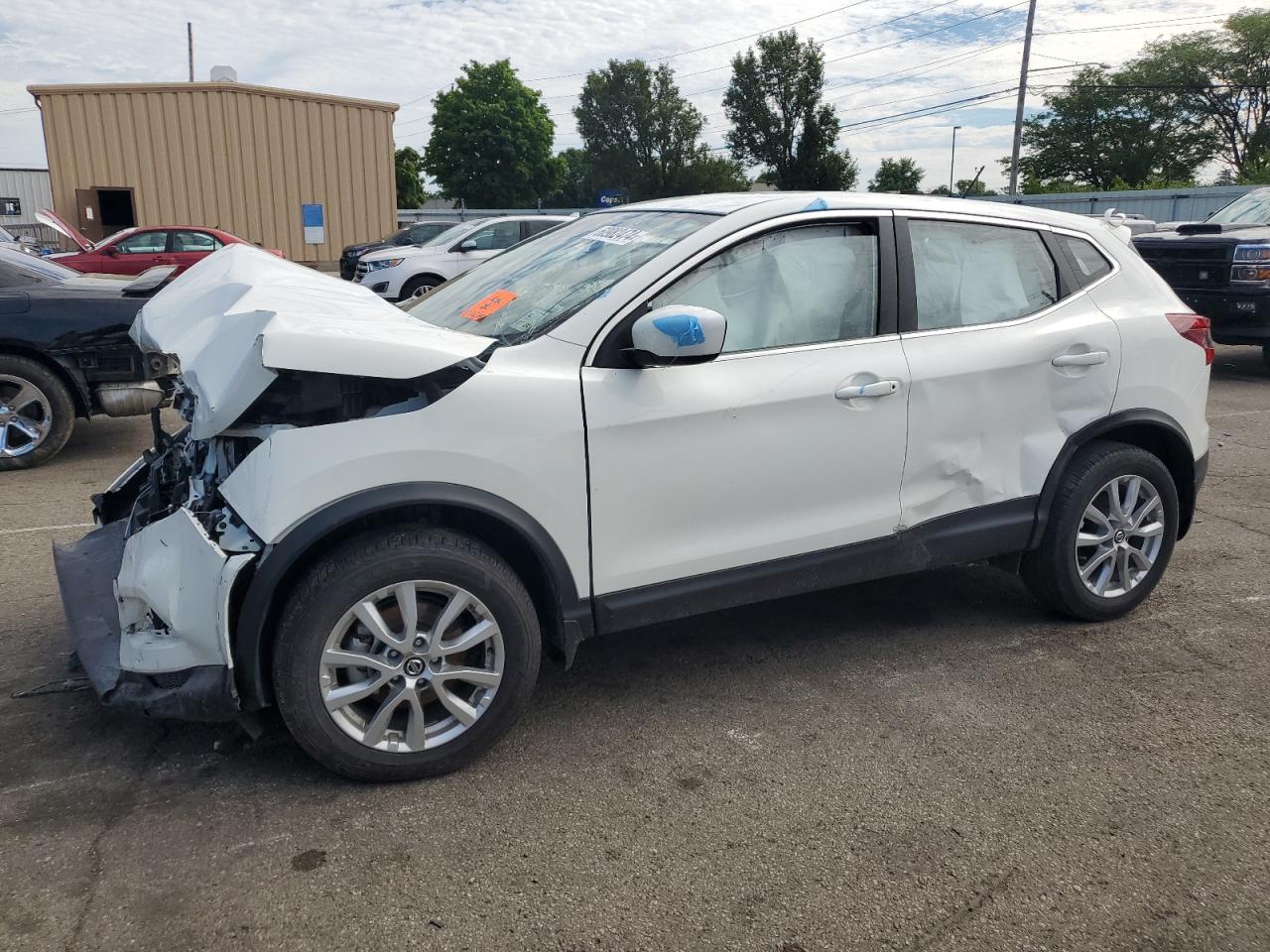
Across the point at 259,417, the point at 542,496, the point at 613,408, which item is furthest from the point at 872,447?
the point at 259,417

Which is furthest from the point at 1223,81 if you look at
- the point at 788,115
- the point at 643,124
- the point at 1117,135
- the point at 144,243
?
the point at 144,243

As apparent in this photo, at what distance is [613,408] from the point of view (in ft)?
10.1

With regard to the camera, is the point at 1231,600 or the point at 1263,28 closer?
the point at 1231,600

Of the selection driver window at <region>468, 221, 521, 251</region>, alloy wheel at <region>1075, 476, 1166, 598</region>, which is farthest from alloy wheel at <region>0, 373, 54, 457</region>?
driver window at <region>468, 221, 521, 251</region>

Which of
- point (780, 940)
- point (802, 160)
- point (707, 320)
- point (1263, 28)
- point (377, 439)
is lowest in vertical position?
point (780, 940)

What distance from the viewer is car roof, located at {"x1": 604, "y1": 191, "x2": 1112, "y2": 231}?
3.57 m

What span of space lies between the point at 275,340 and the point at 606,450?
994 millimetres

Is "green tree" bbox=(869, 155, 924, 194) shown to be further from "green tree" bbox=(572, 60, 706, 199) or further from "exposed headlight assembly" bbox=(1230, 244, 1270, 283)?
"exposed headlight assembly" bbox=(1230, 244, 1270, 283)

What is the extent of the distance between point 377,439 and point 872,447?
1695 millimetres

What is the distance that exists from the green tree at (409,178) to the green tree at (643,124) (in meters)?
13.3

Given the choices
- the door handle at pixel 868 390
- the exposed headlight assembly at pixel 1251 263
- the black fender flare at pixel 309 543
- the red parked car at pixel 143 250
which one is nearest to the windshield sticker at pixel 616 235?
the door handle at pixel 868 390

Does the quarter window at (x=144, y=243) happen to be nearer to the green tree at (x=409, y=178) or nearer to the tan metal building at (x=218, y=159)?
the tan metal building at (x=218, y=159)

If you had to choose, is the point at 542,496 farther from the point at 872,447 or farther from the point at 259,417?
the point at 872,447

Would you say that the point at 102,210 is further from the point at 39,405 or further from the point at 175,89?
the point at 39,405
